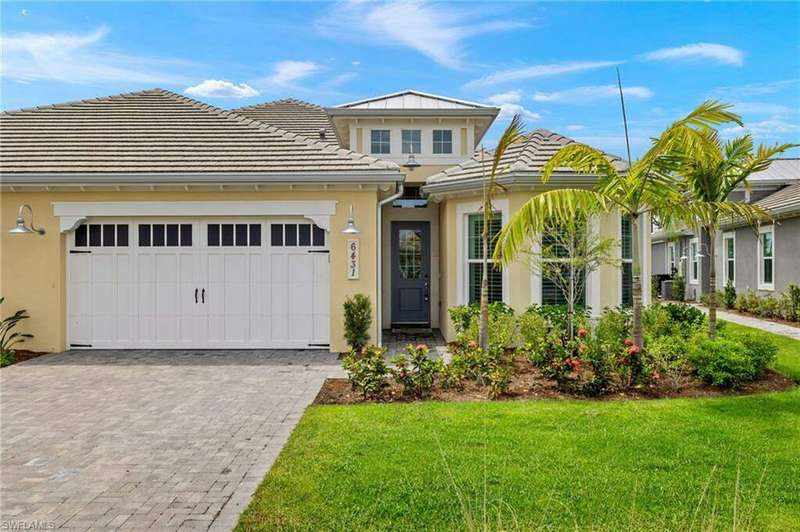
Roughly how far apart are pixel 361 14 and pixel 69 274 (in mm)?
7307

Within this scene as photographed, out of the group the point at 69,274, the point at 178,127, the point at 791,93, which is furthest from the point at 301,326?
the point at 791,93

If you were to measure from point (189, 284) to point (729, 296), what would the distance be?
1750cm

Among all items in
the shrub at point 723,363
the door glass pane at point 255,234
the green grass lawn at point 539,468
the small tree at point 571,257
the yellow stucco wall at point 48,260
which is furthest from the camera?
the door glass pane at point 255,234

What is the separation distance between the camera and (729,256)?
63.2 ft

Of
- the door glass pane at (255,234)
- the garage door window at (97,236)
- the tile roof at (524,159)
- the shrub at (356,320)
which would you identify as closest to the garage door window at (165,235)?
the garage door window at (97,236)

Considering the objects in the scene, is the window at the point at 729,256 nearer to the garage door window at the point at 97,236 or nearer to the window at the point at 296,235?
the window at the point at 296,235

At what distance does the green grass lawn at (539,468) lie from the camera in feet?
11.6

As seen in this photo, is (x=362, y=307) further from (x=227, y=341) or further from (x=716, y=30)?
(x=716, y=30)

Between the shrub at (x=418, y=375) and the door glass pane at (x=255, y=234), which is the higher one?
the door glass pane at (x=255, y=234)

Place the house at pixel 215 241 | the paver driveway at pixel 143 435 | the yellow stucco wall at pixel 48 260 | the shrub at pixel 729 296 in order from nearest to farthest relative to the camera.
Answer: the paver driveway at pixel 143 435 → the house at pixel 215 241 → the yellow stucco wall at pixel 48 260 → the shrub at pixel 729 296

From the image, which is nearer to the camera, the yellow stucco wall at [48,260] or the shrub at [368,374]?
the shrub at [368,374]

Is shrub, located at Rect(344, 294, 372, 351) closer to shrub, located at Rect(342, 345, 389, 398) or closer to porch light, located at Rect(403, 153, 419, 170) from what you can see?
shrub, located at Rect(342, 345, 389, 398)

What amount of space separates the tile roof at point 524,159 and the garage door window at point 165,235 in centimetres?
493

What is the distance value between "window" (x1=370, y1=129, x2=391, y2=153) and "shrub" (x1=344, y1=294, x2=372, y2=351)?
216 inches
